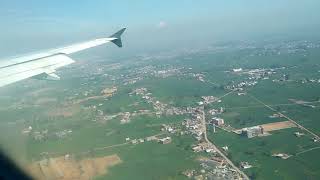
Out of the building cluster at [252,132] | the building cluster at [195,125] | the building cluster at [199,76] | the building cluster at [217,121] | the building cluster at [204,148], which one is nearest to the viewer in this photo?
the building cluster at [204,148]

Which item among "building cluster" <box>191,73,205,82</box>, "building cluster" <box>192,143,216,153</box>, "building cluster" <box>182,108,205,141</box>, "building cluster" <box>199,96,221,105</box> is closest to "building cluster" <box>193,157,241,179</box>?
"building cluster" <box>192,143,216,153</box>

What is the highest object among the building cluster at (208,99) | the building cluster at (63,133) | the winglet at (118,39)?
the winglet at (118,39)

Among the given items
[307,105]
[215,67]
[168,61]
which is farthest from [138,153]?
[168,61]

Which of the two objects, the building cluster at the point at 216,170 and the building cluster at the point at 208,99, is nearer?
the building cluster at the point at 216,170

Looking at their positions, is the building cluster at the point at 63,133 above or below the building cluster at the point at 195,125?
above

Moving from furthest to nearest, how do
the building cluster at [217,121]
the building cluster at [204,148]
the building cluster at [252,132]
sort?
1. the building cluster at [217,121]
2. the building cluster at [252,132]
3. the building cluster at [204,148]

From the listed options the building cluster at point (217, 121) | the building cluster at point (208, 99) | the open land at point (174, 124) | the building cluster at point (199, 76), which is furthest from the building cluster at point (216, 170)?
the building cluster at point (199, 76)

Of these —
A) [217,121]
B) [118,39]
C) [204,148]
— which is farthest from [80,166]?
[217,121]

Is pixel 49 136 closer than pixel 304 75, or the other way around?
pixel 49 136

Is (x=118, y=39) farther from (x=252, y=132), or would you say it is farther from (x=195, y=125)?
(x=195, y=125)

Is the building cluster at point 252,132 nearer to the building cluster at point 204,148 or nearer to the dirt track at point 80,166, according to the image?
the building cluster at point 204,148

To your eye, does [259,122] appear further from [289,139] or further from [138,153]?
[138,153]
